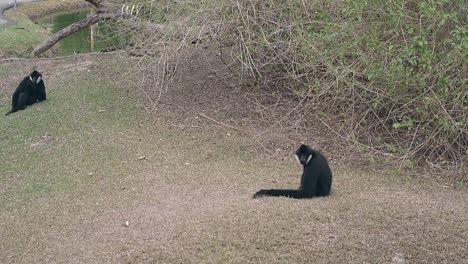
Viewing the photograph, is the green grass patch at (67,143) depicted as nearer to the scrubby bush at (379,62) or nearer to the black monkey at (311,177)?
the black monkey at (311,177)

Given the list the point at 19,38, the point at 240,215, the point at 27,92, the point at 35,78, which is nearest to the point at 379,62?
the point at 240,215

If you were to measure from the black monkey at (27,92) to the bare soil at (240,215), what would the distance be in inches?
156

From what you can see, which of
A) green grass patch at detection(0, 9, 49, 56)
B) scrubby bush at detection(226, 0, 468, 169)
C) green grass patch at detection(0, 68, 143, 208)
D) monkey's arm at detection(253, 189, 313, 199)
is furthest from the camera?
green grass patch at detection(0, 9, 49, 56)

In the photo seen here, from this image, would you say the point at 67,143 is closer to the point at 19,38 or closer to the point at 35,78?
the point at 35,78

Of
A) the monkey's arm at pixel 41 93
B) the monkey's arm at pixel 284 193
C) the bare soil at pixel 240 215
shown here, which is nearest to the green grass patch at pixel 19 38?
the monkey's arm at pixel 41 93

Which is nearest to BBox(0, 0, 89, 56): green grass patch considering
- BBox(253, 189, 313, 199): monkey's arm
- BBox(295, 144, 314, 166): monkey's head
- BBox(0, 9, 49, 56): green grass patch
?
BBox(0, 9, 49, 56): green grass patch

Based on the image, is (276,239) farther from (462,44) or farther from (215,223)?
(462,44)

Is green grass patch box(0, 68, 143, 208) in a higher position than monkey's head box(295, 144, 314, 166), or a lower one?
lower

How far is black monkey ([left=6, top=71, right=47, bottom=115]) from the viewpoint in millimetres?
12336

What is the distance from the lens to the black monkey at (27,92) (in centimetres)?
1234

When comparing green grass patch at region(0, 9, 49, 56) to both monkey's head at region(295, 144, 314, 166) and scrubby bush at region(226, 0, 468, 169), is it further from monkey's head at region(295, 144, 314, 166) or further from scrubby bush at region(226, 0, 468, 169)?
monkey's head at region(295, 144, 314, 166)

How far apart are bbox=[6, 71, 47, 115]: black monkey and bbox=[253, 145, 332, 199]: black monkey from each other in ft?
23.0

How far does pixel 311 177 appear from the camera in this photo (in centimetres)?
677

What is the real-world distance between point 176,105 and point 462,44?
551cm
